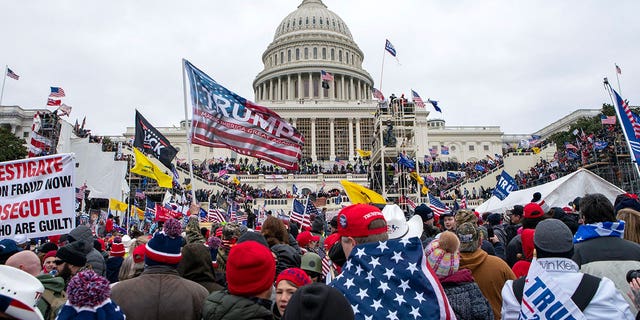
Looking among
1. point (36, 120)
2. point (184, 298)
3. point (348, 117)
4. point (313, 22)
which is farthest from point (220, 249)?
point (313, 22)

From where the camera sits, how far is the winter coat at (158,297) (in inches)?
135

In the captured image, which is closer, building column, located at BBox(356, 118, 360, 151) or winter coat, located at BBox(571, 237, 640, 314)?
winter coat, located at BBox(571, 237, 640, 314)

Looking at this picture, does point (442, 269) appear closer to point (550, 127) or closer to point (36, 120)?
point (36, 120)

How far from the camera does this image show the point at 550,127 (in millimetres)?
Answer: 88438

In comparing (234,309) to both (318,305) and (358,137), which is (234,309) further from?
(358,137)

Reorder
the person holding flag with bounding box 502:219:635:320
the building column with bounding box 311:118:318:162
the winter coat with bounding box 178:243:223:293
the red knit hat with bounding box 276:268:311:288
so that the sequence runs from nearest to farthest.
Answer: the person holding flag with bounding box 502:219:635:320, the red knit hat with bounding box 276:268:311:288, the winter coat with bounding box 178:243:223:293, the building column with bounding box 311:118:318:162

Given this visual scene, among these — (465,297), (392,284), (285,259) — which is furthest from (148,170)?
(392,284)

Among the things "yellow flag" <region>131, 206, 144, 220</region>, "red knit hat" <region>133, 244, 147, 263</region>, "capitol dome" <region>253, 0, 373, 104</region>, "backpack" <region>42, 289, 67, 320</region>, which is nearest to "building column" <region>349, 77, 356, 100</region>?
"capitol dome" <region>253, 0, 373, 104</region>

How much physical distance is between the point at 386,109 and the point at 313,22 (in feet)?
203

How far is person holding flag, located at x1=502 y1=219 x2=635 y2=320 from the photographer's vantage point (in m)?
2.71

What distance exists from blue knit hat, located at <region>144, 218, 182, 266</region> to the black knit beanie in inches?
69.1

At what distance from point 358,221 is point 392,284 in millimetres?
489

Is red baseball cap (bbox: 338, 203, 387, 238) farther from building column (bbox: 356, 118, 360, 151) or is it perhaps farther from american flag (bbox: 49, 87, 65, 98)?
building column (bbox: 356, 118, 360, 151)

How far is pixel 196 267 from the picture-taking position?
13.8 feet
